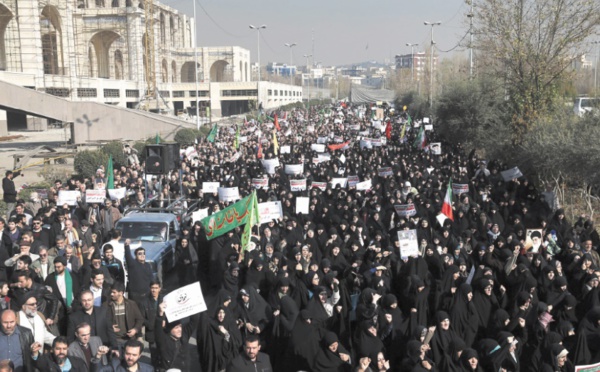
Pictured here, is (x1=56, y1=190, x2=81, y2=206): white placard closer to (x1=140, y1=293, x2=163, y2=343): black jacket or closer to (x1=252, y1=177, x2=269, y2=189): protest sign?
(x1=252, y1=177, x2=269, y2=189): protest sign

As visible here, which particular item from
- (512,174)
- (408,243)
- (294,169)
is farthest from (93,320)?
(512,174)

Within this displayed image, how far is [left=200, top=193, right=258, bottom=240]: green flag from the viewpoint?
450 inches

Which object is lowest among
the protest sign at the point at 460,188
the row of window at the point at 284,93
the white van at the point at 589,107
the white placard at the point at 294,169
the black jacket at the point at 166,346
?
the black jacket at the point at 166,346

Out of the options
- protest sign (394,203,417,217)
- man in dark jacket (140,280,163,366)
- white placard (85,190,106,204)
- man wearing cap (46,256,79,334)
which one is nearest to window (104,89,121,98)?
white placard (85,190,106,204)

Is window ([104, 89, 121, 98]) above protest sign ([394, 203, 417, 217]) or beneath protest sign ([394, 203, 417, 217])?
above

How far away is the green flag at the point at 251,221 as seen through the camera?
33.5ft

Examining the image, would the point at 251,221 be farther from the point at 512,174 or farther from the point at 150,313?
the point at 512,174

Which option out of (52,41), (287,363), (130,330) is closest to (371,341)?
(287,363)

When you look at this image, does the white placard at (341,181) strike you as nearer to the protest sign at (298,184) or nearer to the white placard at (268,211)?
the protest sign at (298,184)

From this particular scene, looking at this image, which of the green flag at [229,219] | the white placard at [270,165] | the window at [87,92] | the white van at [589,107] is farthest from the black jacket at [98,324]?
the window at [87,92]

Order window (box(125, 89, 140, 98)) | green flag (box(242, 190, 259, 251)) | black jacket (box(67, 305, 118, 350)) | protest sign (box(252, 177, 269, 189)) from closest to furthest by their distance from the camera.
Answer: black jacket (box(67, 305, 118, 350)) → green flag (box(242, 190, 259, 251)) → protest sign (box(252, 177, 269, 189)) → window (box(125, 89, 140, 98))

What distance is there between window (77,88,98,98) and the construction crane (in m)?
6.70

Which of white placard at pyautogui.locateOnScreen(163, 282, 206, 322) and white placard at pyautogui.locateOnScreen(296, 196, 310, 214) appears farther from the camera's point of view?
white placard at pyautogui.locateOnScreen(296, 196, 310, 214)

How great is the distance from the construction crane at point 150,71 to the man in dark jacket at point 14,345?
2246 inches
